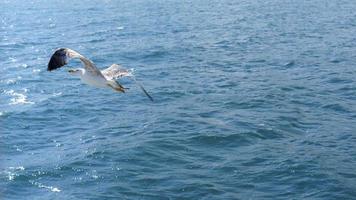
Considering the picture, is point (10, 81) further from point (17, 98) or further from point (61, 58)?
point (61, 58)

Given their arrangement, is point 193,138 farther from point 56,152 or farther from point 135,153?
point 56,152

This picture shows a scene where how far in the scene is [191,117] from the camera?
87.9 feet

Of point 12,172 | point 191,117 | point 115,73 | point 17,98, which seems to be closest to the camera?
point 115,73

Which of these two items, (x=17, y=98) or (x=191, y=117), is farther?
(x=17, y=98)

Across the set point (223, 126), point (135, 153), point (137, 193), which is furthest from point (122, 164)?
point (223, 126)

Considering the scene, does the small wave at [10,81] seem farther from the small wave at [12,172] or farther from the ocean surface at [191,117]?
the small wave at [12,172]

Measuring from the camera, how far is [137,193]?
63.7 ft

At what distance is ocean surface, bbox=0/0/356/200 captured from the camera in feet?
66.2

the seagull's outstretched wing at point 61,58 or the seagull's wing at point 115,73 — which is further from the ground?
the seagull's outstretched wing at point 61,58

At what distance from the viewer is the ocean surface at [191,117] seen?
20.2 m

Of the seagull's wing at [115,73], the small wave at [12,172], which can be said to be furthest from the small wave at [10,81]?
the seagull's wing at [115,73]

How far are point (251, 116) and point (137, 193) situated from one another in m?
9.00

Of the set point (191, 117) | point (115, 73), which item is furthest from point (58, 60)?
point (191, 117)

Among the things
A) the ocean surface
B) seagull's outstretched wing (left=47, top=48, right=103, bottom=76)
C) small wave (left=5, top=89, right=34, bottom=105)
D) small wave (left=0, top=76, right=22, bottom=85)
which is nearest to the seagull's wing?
seagull's outstretched wing (left=47, top=48, right=103, bottom=76)
